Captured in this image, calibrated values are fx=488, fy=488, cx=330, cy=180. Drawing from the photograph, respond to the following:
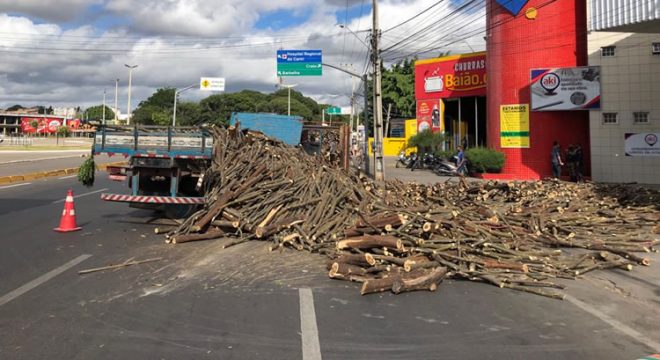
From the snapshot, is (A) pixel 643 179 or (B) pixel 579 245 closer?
(B) pixel 579 245

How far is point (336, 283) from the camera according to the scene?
19.9ft

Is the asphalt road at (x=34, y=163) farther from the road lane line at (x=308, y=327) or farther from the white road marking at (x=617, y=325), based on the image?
the white road marking at (x=617, y=325)

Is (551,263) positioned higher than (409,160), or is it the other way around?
(409,160)

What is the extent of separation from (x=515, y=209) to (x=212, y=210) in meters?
6.26

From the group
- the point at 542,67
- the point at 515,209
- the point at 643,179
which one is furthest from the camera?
the point at 542,67

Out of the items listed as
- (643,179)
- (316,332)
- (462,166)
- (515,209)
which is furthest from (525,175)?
(316,332)

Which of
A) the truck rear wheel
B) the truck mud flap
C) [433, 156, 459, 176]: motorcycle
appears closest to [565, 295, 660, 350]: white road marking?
the truck mud flap

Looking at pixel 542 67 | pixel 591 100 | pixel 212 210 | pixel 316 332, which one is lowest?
pixel 316 332

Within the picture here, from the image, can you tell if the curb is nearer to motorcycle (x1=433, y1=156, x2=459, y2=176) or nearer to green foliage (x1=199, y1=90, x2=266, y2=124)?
motorcycle (x1=433, y1=156, x2=459, y2=176)

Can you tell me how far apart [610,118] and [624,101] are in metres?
0.82

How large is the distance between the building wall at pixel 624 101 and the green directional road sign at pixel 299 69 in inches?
536

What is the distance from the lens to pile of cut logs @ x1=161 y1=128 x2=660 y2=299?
6.36m

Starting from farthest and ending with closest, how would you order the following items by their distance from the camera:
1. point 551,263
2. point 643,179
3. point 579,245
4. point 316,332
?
1. point 643,179
2. point 579,245
3. point 551,263
4. point 316,332

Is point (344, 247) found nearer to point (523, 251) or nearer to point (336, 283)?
point (336, 283)
